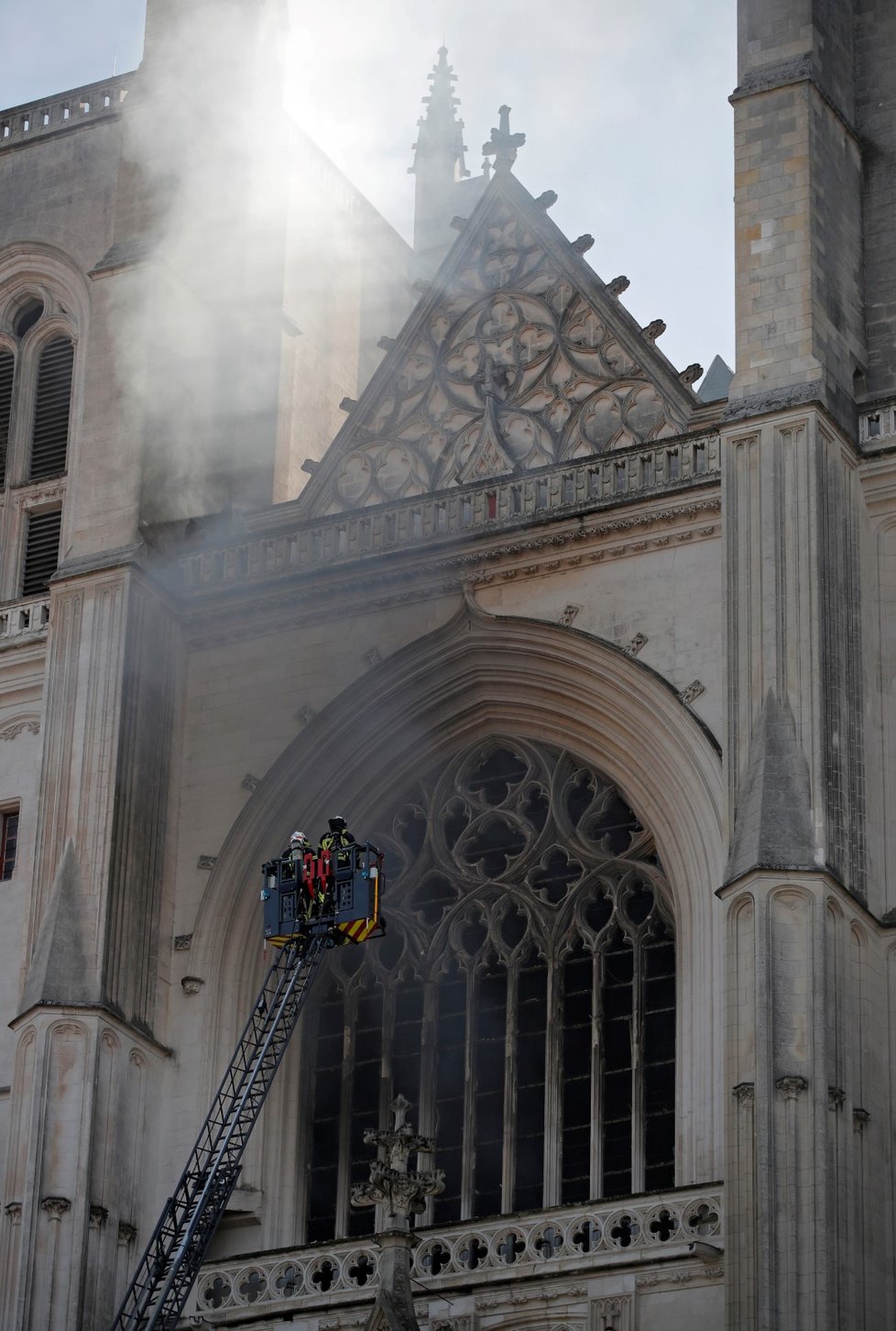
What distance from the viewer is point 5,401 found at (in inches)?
1318

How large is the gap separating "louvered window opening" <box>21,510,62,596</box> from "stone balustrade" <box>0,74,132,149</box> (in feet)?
14.4

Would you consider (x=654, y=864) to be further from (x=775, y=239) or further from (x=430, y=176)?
(x=430, y=176)

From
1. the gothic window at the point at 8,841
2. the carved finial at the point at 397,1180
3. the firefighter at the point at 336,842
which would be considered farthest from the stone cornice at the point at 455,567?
the carved finial at the point at 397,1180

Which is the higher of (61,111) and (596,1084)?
(61,111)

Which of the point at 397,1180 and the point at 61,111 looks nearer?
the point at 397,1180

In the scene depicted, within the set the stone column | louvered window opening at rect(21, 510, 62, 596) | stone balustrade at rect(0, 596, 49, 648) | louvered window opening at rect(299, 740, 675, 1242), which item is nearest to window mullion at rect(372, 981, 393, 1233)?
louvered window opening at rect(299, 740, 675, 1242)

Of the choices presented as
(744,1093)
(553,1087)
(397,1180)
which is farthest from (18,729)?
(744,1093)

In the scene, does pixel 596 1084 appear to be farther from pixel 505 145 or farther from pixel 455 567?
pixel 505 145

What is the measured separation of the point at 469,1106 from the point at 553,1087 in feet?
2.69

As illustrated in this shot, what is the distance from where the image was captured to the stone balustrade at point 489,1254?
81.9 feet

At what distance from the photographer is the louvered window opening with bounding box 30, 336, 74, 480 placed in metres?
32.8

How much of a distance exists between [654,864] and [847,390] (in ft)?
14.2

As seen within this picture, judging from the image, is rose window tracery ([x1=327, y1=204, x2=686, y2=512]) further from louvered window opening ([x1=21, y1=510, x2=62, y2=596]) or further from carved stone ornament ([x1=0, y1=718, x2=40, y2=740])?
carved stone ornament ([x1=0, y1=718, x2=40, y2=740])

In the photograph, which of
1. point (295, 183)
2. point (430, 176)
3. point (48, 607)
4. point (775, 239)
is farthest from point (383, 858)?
point (430, 176)
